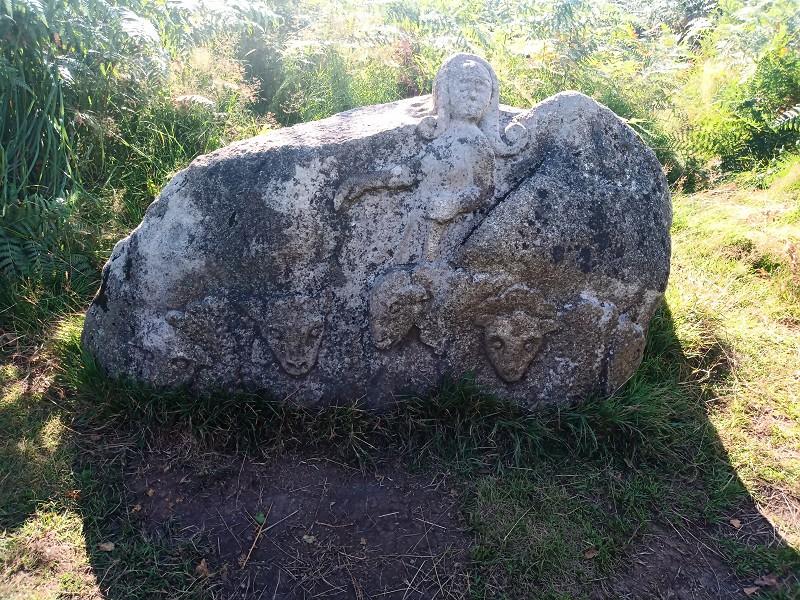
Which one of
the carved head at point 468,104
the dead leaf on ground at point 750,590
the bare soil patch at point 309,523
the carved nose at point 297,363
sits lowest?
the dead leaf on ground at point 750,590

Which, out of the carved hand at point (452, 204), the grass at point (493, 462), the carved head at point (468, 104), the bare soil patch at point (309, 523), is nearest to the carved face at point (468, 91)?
the carved head at point (468, 104)

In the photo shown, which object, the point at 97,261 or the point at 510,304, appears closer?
the point at 510,304

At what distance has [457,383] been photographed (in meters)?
3.04

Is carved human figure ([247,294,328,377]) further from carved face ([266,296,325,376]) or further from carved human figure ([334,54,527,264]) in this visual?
carved human figure ([334,54,527,264])

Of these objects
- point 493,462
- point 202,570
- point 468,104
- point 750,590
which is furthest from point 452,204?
point 750,590

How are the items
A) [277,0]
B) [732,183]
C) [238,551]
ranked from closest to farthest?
[238,551] → [732,183] → [277,0]

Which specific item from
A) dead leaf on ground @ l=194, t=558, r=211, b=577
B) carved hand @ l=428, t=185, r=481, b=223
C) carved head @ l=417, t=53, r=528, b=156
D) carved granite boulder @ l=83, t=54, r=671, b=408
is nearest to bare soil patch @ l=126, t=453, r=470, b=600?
dead leaf on ground @ l=194, t=558, r=211, b=577

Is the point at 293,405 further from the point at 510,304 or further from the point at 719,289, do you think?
the point at 719,289

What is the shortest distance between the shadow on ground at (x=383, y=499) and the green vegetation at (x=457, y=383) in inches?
0.5

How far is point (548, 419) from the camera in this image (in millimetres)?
3107

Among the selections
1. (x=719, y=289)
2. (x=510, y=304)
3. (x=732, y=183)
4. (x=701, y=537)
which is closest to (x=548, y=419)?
(x=510, y=304)

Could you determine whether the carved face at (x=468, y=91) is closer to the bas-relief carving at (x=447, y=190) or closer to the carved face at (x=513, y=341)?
the bas-relief carving at (x=447, y=190)

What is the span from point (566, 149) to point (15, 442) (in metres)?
2.78

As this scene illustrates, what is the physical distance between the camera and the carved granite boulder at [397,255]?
290 cm
